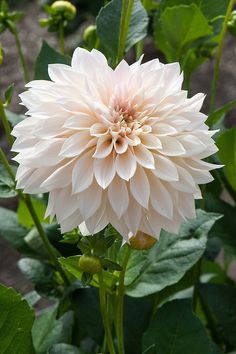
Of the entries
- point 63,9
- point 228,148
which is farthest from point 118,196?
point 63,9

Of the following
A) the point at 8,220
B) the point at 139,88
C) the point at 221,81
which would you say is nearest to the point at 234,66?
the point at 221,81

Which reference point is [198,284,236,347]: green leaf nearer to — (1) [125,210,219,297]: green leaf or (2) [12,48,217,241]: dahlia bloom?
(1) [125,210,219,297]: green leaf

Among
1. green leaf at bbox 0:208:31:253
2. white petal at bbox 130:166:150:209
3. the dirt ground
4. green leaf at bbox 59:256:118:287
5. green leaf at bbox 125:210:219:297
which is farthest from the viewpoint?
the dirt ground

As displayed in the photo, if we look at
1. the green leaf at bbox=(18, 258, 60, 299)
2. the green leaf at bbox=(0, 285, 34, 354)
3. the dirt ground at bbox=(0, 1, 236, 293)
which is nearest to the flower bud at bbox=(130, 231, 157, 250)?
the green leaf at bbox=(0, 285, 34, 354)

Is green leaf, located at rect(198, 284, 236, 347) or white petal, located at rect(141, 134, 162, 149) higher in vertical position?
white petal, located at rect(141, 134, 162, 149)

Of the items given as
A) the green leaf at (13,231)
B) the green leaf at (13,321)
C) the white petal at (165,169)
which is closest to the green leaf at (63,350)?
the green leaf at (13,321)

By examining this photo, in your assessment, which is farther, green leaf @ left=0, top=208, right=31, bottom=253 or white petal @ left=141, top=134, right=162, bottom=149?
green leaf @ left=0, top=208, right=31, bottom=253

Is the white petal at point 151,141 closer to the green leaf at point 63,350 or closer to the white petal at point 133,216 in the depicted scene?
the white petal at point 133,216
